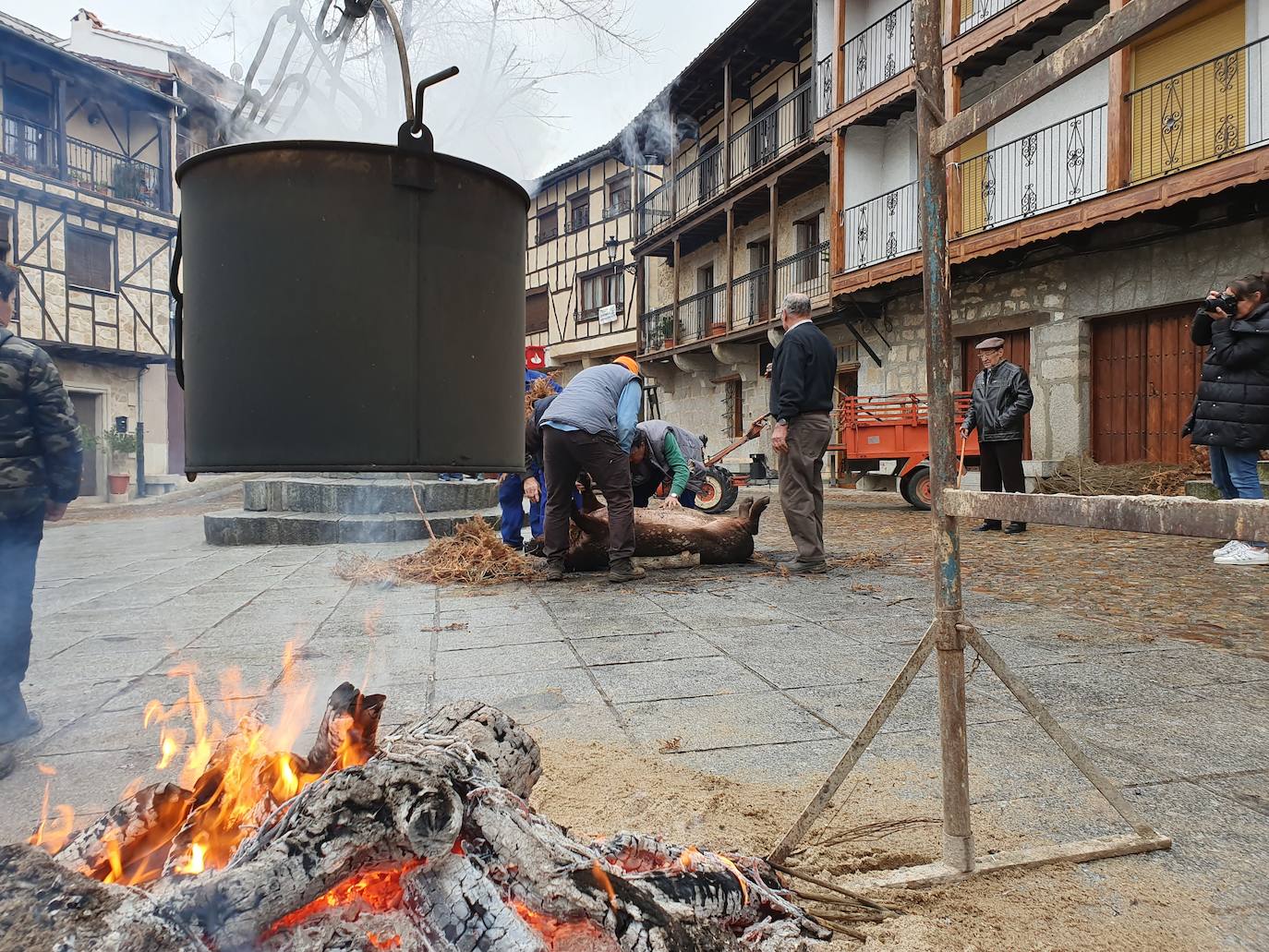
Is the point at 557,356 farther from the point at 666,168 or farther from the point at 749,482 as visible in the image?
the point at 749,482

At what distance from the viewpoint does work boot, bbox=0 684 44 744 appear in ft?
8.72

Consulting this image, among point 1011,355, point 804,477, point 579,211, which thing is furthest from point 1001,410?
point 579,211

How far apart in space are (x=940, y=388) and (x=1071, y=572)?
4.76m

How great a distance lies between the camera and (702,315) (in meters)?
22.0

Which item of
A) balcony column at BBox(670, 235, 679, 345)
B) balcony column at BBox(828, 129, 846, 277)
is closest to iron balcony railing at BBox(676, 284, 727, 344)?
balcony column at BBox(670, 235, 679, 345)

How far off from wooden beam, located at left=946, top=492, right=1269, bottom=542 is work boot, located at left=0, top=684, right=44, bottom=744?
3.07 metres

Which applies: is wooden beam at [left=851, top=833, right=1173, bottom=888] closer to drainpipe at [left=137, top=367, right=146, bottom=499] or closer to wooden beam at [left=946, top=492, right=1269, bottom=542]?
wooden beam at [left=946, top=492, right=1269, bottom=542]

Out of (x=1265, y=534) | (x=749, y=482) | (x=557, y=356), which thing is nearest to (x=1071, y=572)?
(x=1265, y=534)

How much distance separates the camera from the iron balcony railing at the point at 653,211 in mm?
23375

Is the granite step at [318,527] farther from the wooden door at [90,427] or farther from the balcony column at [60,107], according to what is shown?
the wooden door at [90,427]

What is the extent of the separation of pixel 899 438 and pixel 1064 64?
35.4 feet

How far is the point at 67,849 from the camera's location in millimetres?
1413

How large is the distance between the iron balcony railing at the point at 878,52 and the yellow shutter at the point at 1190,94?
4092 millimetres

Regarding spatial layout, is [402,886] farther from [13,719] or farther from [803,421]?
[803,421]
